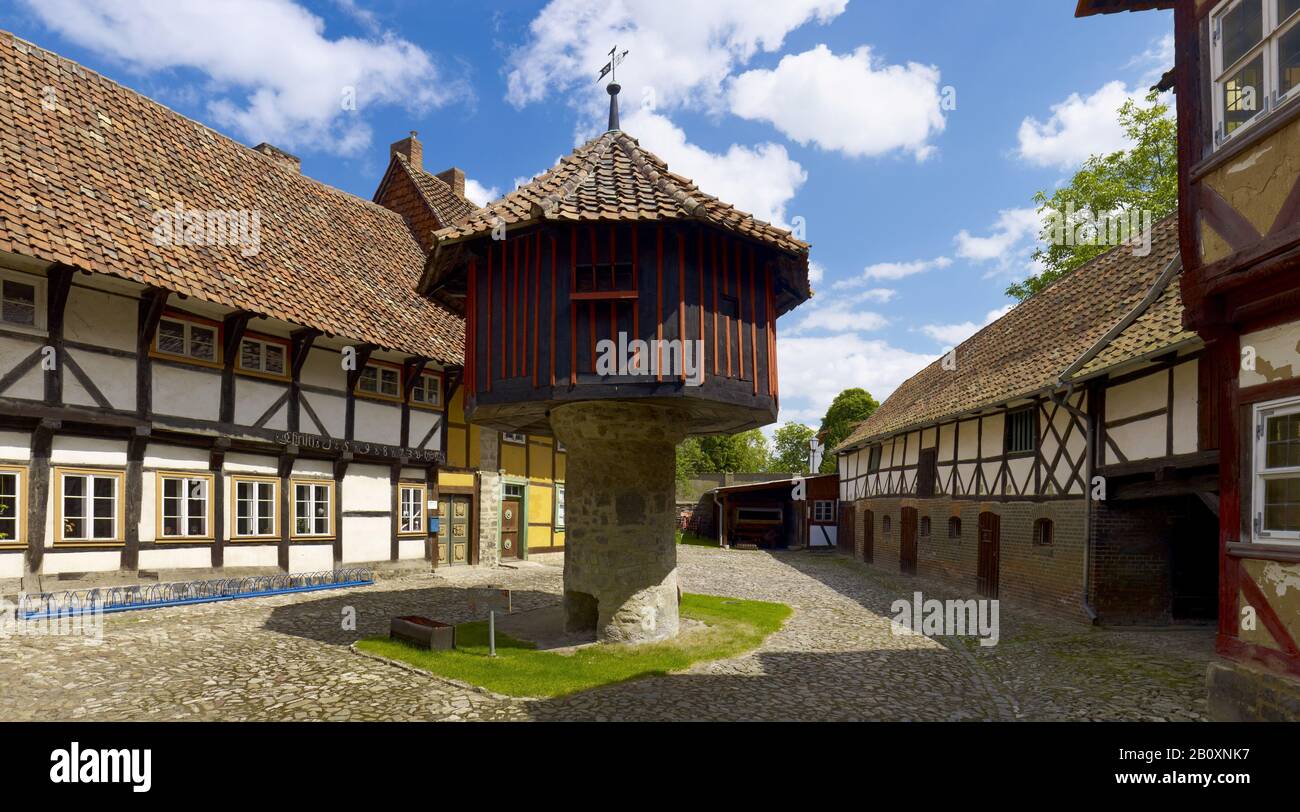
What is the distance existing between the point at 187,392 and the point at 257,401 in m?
1.38

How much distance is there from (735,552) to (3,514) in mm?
24564

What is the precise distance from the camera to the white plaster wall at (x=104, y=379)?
485 inches

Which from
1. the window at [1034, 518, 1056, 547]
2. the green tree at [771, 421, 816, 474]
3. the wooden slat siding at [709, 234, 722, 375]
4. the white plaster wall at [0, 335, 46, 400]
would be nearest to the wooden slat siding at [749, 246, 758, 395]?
the wooden slat siding at [709, 234, 722, 375]

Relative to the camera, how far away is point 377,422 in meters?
17.7

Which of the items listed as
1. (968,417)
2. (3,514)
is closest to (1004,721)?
(968,417)

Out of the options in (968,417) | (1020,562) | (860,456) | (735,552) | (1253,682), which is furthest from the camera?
(735,552)

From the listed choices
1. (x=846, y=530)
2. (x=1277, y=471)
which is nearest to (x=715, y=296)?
(x=1277, y=471)

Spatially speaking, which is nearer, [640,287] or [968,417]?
[640,287]

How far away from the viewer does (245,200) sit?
56.8 ft

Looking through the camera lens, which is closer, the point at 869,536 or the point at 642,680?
the point at 642,680

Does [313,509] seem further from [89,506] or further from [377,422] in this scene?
[89,506]

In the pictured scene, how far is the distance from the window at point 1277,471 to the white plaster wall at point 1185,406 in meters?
4.33

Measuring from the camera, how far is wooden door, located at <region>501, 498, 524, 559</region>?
22.4 metres

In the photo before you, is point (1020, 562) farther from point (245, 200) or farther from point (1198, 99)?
point (245, 200)
